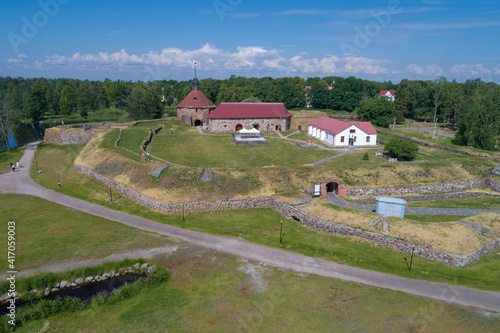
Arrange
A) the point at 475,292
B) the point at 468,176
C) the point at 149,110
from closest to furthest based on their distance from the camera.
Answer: the point at 475,292 < the point at 468,176 < the point at 149,110

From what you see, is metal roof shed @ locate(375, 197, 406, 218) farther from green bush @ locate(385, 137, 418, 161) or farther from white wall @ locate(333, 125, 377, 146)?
white wall @ locate(333, 125, 377, 146)

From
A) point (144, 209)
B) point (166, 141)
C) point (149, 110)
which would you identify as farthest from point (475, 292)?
point (149, 110)

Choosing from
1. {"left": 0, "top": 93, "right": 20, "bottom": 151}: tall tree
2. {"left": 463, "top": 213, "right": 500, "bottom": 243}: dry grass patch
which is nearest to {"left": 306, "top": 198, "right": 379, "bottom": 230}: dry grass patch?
{"left": 463, "top": 213, "right": 500, "bottom": 243}: dry grass patch

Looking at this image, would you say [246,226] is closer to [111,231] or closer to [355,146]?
[111,231]

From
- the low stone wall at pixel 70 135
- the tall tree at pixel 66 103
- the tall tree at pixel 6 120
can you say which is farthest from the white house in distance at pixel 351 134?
the tall tree at pixel 66 103

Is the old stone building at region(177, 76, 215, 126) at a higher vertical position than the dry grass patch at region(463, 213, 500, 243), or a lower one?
higher

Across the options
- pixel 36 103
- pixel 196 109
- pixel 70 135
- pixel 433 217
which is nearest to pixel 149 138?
pixel 70 135

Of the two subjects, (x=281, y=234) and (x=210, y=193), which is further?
(x=210, y=193)

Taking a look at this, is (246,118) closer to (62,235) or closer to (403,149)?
(403,149)
